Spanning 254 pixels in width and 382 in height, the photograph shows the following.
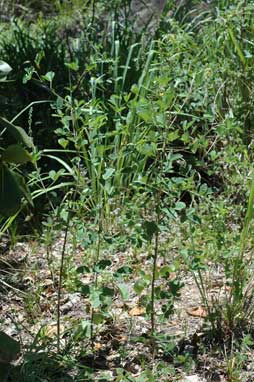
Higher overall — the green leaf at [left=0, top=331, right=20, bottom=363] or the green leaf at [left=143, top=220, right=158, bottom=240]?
the green leaf at [left=143, top=220, right=158, bottom=240]

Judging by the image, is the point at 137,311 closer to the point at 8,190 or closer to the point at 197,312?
the point at 197,312

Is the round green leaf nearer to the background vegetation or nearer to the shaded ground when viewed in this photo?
the background vegetation

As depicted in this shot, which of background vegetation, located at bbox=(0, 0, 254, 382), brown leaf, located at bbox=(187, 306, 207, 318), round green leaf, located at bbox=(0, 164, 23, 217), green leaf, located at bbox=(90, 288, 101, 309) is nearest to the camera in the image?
round green leaf, located at bbox=(0, 164, 23, 217)

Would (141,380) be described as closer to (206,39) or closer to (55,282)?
(55,282)

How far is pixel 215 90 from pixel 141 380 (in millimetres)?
2128

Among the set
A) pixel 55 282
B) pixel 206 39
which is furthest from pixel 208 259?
pixel 206 39

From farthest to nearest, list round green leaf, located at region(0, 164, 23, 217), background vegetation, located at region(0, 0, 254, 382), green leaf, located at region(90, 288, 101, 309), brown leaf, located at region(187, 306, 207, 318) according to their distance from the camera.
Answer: brown leaf, located at region(187, 306, 207, 318)
background vegetation, located at region(0, 0, 254, 382)
green leaf, located at region(90, 288, 101, 309)
round green leaf, located at region(0, 164, 23, 217)

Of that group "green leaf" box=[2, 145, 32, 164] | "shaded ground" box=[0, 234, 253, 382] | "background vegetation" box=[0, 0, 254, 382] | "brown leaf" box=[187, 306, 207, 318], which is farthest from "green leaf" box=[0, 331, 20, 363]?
"brown leaf" box=[187, 306, 207, 318]

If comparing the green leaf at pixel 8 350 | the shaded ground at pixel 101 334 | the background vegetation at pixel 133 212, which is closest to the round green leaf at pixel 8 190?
the background vegetation at pixel 133 212

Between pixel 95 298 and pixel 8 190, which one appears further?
pixel 95 298

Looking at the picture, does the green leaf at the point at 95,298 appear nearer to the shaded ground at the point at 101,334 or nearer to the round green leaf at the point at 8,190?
the shaded ground at the point at 101,334

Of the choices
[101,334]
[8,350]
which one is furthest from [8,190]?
[101,334]

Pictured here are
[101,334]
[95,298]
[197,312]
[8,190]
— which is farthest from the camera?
[197,312]

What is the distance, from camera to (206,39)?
506 centimetres
